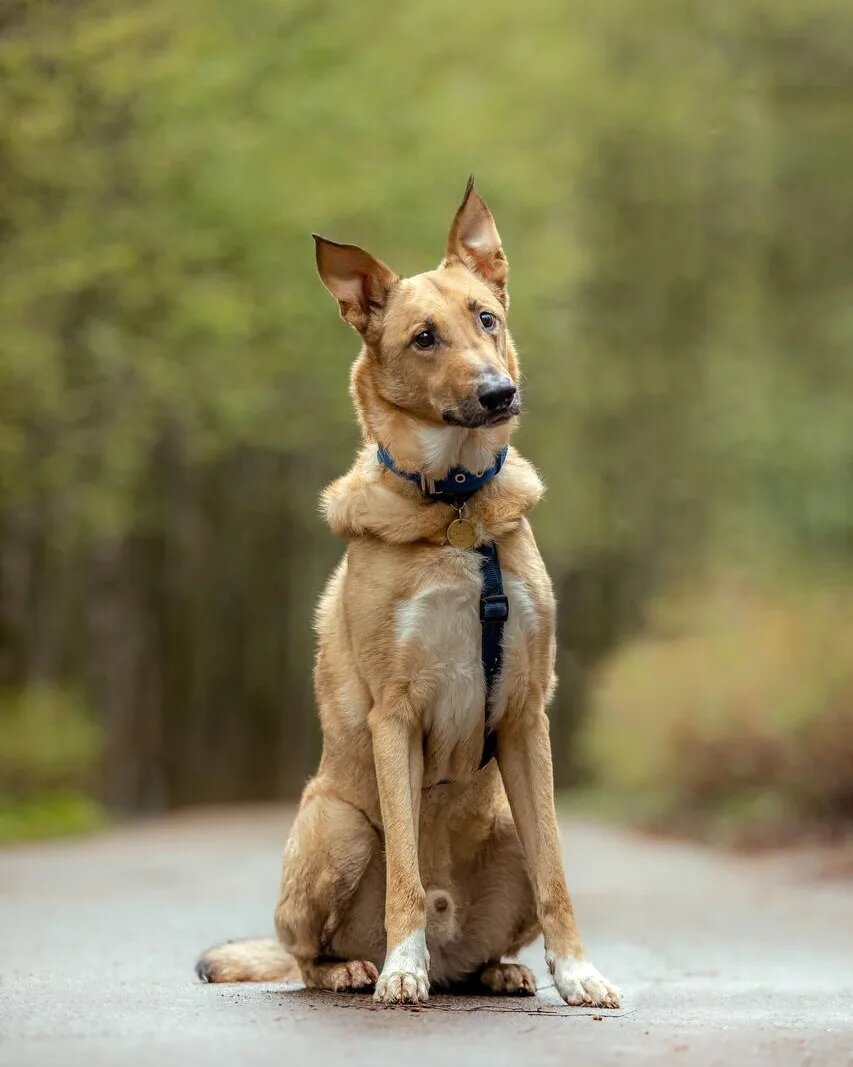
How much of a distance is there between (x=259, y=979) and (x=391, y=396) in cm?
→ 245

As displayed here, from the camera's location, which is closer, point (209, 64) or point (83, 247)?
point (83, 247)

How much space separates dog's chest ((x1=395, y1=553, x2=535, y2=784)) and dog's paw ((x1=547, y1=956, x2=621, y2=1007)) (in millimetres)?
881

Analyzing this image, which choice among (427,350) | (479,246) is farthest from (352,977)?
(479,246)

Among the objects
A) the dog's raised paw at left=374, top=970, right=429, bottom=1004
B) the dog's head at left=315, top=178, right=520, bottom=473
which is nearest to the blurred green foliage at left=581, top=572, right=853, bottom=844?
the dog's head at left=315, top=178, right=520, bottom=473

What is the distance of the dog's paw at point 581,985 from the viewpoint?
569 centimetres

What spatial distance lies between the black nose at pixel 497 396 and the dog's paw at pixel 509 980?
2165 mm

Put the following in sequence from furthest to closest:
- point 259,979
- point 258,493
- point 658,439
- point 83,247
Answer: point 658,439 < point 258,493 < point 83,247 < point 259,979

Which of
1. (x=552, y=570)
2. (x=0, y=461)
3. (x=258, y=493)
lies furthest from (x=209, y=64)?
(x=552, y=570)

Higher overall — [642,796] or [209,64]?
[209,64]

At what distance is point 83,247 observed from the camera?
1653 centimetres

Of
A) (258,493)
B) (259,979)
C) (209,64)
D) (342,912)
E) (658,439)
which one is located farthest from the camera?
(658,439)

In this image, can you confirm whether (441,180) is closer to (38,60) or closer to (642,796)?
(38,60)

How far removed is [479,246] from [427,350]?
0.68 m

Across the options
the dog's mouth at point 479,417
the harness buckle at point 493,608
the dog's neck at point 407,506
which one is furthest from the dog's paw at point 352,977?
the dog's mouth at point 479,417
